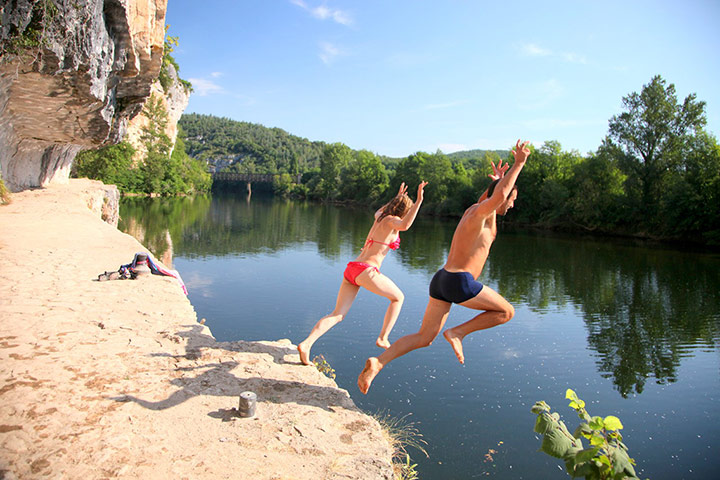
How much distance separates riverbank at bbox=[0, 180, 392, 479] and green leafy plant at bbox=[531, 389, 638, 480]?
120 centimetres

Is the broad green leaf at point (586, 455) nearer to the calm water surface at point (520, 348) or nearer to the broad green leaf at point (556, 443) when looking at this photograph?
the broad green leaf at point (556, 443)

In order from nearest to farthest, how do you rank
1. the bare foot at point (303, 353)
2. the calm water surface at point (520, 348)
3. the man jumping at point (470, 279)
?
the man jumping at point (470, 279), the bare foot at point (303, 353), the calm water surface at point (520, 348)

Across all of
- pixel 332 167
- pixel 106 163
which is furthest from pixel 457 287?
pixel 332 167

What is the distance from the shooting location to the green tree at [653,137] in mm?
36250

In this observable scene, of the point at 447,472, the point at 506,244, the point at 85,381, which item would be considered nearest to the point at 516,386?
the point at 447,472

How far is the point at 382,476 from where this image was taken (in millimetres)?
3328

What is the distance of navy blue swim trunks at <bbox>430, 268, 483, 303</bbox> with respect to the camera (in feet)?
13.1

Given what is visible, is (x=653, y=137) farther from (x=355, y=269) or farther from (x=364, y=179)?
(x=364, y=179)

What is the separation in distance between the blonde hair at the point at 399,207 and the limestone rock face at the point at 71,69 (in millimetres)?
5523

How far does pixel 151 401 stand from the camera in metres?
4.04

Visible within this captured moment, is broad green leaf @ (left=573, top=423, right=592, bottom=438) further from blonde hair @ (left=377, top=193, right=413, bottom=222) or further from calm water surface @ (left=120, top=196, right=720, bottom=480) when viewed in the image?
calm water surface @ (left=120, top=196, right=720, bottom=480)

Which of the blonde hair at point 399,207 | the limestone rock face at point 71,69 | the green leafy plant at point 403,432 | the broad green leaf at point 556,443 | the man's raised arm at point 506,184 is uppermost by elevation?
the limestone rock face at point 71,69

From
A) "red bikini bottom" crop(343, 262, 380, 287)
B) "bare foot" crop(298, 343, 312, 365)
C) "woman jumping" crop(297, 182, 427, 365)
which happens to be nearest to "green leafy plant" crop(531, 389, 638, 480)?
"woman jumping" crop(297, 182, 427, 365)

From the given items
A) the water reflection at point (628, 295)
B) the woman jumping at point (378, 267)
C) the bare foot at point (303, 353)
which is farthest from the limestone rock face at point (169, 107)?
the woman jumping at point (378, 267)
